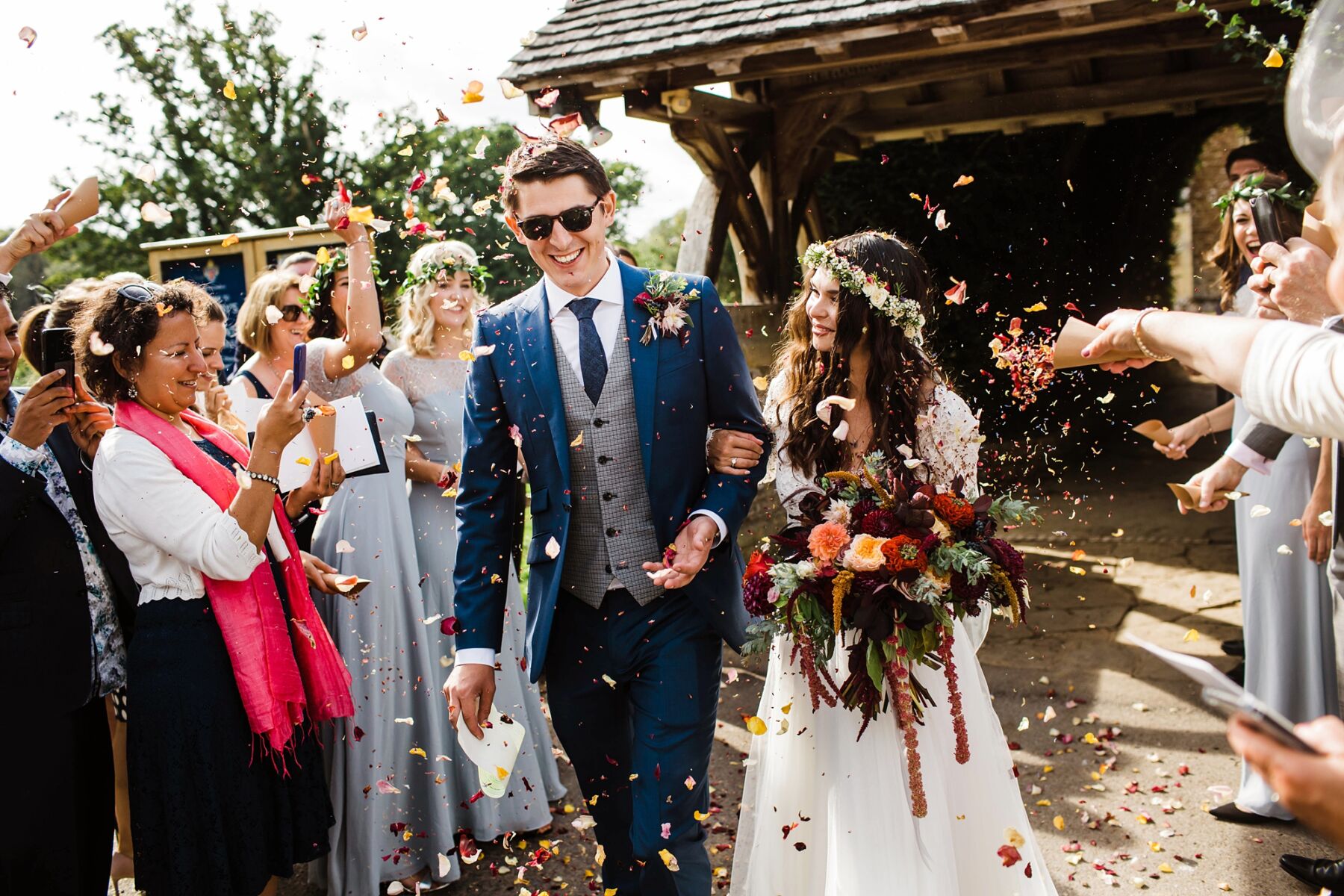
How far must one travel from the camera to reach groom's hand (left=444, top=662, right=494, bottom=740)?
2.74m

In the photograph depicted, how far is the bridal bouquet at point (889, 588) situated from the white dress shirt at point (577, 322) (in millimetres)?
273

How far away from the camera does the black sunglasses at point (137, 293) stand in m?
3.02

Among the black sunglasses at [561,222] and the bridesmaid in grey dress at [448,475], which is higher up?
the black sunglasses at [561,222]

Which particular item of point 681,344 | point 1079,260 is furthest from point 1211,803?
point 1079,260

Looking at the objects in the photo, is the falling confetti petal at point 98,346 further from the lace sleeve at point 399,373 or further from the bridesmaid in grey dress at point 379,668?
the lace sleeve at point 399,373

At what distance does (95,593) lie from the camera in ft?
10.3

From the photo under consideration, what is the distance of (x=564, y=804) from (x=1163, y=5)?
17.5 feet

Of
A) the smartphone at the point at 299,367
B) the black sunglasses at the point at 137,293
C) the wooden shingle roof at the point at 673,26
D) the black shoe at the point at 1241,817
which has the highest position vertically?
the wooden shingle roof at the point at 673,26

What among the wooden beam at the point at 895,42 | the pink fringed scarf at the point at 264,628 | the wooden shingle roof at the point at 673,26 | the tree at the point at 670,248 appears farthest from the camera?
the tree at the point at 670,248

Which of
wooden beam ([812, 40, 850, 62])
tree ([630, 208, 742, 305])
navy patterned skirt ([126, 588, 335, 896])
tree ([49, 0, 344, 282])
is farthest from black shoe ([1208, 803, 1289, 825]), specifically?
tree ([49, 0, 344, 282])

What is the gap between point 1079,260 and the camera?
1272 cm

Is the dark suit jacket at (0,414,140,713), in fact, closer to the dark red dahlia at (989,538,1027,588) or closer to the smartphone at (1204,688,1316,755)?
the dark red dahlia at (989,538,1027,588)

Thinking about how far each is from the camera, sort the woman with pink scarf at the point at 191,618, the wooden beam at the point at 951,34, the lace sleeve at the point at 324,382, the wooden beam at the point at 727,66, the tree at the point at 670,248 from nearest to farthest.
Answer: the woman with pink scarf at the point at 191,618 → the lace sleeve at the point at 324,382 → the wooden beam at the point at 951,34 → the wooden beam at the point at 727,66 → the tree at the point at 670,248

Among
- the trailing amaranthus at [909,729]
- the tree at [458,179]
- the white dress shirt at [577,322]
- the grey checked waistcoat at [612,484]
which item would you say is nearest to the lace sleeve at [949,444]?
the trailing amaranthus at [909,729]
